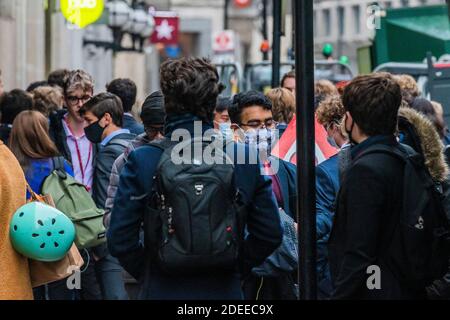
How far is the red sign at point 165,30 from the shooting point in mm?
38719

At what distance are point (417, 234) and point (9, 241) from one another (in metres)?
2.06

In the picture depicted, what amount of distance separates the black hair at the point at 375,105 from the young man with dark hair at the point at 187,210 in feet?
1.91

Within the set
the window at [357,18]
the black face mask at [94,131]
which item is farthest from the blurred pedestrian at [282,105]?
the window at [357,18]

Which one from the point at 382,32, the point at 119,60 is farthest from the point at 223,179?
the point at 119,60

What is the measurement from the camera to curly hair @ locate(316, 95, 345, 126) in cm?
910

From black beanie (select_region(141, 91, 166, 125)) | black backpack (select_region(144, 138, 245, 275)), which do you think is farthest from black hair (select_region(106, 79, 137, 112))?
black backpack (select_region(144, 138, 245, 275))

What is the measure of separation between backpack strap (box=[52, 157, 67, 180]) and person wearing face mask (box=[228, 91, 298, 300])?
1.13 metres

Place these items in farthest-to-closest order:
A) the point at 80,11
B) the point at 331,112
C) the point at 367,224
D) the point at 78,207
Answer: the point at 80,11 → the point at 78,207 → the point at 331,112 → the point at 367,224

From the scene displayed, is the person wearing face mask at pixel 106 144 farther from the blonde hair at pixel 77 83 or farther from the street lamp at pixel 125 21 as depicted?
the street lamp at pixel 125 21

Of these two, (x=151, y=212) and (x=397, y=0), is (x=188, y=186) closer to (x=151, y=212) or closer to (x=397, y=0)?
(x=151, y=212)

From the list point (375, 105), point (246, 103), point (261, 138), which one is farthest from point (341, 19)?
point (375, 105)

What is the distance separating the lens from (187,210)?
589cm

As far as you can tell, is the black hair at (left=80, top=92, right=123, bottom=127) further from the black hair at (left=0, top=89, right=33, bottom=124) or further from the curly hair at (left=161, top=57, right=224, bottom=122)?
the curly hair at (left=161, top=57, right=224, bottom=122)

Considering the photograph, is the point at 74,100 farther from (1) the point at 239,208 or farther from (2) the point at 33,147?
(1) the point at 239,208
